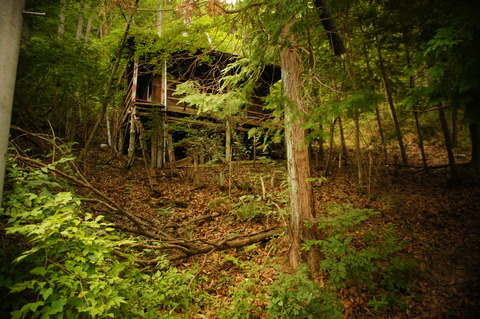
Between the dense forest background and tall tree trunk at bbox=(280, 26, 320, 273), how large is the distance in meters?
0.03

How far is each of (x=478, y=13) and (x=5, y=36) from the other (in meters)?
4.87

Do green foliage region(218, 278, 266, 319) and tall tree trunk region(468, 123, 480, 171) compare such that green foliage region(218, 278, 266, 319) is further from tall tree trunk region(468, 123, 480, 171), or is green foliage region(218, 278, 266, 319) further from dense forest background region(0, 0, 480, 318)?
tall tree trunk region(468, 123, 480, 171)

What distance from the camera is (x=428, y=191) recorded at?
25.6 ft

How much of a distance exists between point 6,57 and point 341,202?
8011 mm

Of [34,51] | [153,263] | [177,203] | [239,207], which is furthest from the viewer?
[177,203]

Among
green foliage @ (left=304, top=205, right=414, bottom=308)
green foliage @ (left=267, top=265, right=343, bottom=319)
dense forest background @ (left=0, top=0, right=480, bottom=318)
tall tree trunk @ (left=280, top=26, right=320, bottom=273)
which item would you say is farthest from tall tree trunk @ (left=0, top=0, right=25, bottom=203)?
green foliage @ (left=304, top=205, right=414, bottom=308)

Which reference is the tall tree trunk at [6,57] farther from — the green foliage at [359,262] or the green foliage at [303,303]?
the green foliage at [359,262]

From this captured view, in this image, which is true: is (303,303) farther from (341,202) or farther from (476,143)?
(476,143)

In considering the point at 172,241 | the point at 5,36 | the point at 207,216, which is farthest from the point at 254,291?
the point at 5,36

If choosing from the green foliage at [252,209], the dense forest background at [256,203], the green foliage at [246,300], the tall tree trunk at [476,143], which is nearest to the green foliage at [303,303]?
the dense forest background at [256,203]

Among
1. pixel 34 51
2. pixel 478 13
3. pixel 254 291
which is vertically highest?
pixel 34 51

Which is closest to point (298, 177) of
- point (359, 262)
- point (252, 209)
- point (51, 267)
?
point (359, 262)

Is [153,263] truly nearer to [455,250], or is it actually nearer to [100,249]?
[100,249]

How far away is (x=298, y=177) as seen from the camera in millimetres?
4621
